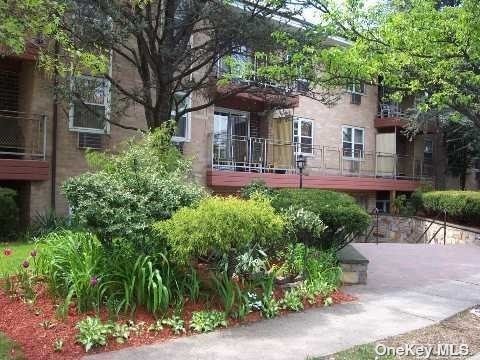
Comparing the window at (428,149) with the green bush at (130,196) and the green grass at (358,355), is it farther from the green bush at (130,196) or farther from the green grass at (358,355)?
the green grass at (358,355)

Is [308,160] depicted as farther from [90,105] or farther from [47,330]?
[47,330]

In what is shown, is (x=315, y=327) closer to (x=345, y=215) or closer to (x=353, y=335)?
(x=353, y=335)

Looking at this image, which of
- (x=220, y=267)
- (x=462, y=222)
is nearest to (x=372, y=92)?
(x=462, y=222)

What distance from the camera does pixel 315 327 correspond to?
243 inches

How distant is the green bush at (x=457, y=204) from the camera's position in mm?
20016

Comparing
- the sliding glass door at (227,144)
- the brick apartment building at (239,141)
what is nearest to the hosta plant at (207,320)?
the brick apartment building at (239,141)

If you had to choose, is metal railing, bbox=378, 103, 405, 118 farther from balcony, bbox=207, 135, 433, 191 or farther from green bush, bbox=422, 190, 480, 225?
green bush, bbox=422, 190, 480, 225

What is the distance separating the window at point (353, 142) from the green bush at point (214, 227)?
19237mm

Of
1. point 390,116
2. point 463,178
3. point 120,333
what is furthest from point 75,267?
point 463,178

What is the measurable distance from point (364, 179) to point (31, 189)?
14333mm

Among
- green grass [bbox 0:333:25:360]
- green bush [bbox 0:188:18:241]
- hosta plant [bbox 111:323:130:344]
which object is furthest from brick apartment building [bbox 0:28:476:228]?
green grass [bbox 0:333:25:360]

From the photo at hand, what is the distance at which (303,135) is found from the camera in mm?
23453

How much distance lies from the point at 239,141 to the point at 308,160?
16.0 feet

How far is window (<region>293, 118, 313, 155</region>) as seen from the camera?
75.1 feet
